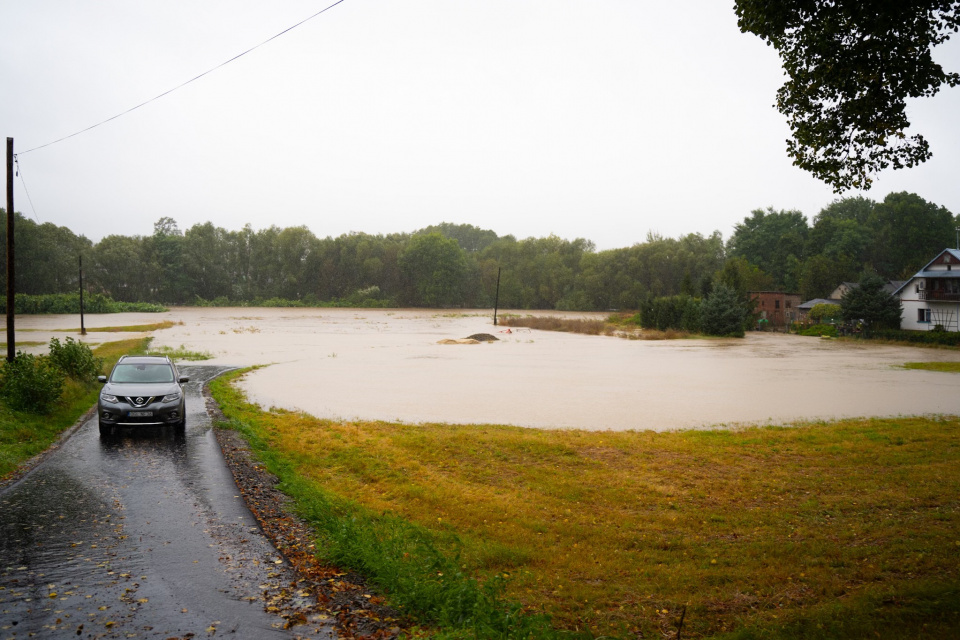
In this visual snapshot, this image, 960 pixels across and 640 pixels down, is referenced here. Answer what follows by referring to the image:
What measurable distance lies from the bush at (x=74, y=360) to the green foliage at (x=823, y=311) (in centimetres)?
7628

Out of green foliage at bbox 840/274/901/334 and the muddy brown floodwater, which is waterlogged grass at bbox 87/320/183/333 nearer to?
the muddy brown floodwater

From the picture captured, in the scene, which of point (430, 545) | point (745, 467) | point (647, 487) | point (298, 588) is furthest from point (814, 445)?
point (298, 588)

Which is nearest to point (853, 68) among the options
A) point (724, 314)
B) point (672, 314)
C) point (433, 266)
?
point (724, 314)

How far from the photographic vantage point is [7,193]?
19.1 m

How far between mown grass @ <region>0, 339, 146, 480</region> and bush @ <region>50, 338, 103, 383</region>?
95 centimetres

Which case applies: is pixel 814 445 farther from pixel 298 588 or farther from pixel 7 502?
pixel 7 502

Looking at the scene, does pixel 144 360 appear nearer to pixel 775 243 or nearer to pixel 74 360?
pixel 74 360

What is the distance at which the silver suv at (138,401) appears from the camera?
1361 cm

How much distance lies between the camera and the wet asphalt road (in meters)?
5.26

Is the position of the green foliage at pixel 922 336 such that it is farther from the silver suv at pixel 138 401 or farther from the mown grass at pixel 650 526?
the silver suv at pixel 138 401

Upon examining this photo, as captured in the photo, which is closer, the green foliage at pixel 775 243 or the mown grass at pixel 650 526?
the mown grass at pixel 650 526

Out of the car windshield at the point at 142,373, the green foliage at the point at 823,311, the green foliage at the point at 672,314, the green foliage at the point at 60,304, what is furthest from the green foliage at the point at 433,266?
the car windshield at the point at 142,373

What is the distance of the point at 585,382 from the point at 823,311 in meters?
59.5

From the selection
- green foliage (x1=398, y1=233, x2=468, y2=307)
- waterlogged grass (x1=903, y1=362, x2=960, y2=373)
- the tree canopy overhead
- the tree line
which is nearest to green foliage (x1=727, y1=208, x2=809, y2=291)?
the tree line
